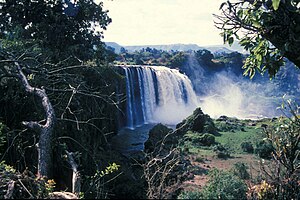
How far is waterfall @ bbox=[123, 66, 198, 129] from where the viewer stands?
1966 centimetres

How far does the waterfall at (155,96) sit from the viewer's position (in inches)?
774

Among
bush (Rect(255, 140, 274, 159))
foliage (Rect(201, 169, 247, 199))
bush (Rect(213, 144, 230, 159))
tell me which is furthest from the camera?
bush (Rect(213, 144, 230, 159))

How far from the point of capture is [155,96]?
23141 millimetres

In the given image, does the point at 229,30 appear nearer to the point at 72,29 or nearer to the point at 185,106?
the point at 72,29

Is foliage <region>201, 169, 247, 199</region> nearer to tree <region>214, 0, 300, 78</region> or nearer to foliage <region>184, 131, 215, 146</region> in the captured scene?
tree <region>214, 0, 300, 78</region>

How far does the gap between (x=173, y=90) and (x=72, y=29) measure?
46.0 feet

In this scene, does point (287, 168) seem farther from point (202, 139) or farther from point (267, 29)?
point (202, 139)

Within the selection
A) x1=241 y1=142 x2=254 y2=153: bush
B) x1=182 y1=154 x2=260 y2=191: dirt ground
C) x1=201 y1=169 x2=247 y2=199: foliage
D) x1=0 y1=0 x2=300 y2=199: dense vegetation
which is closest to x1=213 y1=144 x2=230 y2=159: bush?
x1=0 y1=0 x2=300 y2=199: dense vegetation

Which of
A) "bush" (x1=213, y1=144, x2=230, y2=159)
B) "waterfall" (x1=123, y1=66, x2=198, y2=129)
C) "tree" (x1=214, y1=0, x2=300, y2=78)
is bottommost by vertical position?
"bush" (x1=213, y1=144, x2=230, y2=159)

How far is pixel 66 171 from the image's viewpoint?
5707mm

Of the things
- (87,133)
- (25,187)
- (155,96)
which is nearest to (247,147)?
(155,96)

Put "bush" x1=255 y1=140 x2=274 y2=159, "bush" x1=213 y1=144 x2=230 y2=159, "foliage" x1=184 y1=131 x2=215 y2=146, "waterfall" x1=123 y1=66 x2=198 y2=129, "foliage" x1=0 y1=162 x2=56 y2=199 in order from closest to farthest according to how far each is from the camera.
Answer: "foliage" x1=0 y1=162 x2=56 y2=199, "bush" x1=255 y1=140 x2=274 y2=159, "bush" x1=213 y1=144 x2=230 y2=159, "foliage" x1=184 y1=131 x2=215 y2=146, "waterfall" x1=123 y1=66 x2=198 y2=129

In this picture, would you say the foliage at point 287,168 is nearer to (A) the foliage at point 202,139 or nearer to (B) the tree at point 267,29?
(B) the tree at point 267,29

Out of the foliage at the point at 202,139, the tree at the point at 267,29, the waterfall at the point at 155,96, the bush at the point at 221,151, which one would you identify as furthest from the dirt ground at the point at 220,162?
the tree at the point at 267,29
